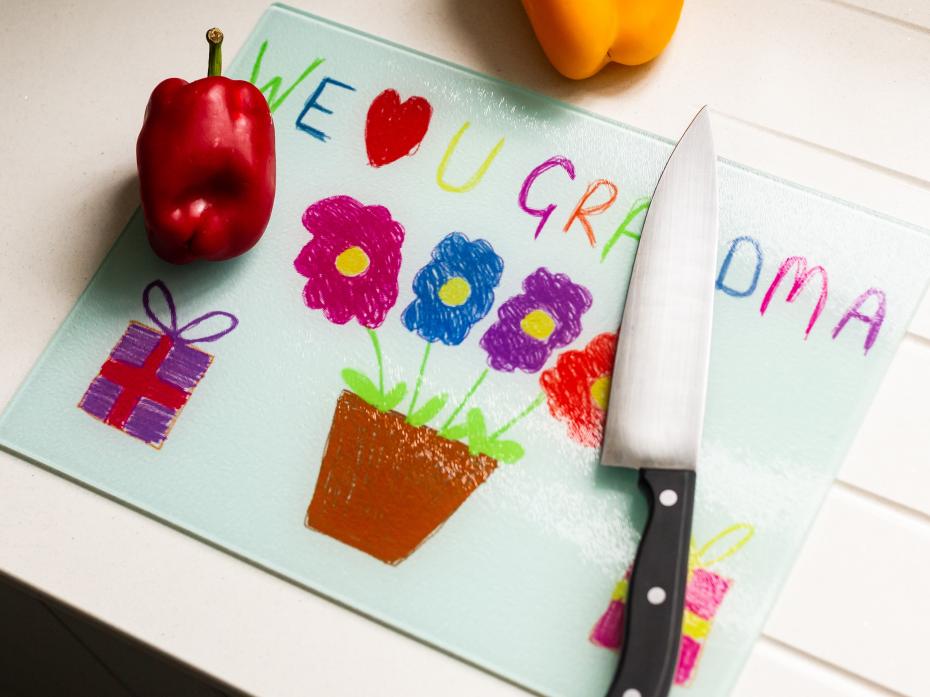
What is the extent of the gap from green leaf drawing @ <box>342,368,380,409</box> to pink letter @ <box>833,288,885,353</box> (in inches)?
14.6

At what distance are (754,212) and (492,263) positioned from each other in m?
0.23

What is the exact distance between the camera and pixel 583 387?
80cm

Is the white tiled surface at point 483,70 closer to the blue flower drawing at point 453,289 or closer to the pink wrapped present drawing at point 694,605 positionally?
the pink wrapped present drawing at point 694,605

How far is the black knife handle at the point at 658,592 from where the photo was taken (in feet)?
2.27

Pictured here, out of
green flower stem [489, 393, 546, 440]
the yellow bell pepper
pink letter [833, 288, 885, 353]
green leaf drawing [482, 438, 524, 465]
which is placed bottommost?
green leaf drawing [482, 438, 524, 465]

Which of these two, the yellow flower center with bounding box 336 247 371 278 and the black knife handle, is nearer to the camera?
the black knife handle

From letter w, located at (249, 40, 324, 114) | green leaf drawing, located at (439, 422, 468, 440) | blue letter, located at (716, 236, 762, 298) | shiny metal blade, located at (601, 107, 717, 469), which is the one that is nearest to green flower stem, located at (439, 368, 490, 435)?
green leaf drawing, located at (439, 422, 468, 440)

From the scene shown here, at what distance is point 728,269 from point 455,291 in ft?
0.74

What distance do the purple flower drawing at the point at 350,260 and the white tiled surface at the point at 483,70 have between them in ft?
0.57

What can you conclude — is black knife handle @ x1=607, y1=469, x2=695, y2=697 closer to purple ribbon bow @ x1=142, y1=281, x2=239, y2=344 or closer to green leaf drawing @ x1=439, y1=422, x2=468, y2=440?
green leaf drawing @ x1=439, y1=422, x2=468, y2=440

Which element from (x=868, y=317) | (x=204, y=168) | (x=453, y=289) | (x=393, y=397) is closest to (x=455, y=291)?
(x=453, y=289)

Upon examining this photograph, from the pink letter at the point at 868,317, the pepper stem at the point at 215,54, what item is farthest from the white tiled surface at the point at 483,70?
the pepper stem at the point at 215,54

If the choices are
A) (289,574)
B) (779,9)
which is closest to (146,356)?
(289,574)

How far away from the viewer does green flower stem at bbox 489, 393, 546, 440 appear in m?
0.79
